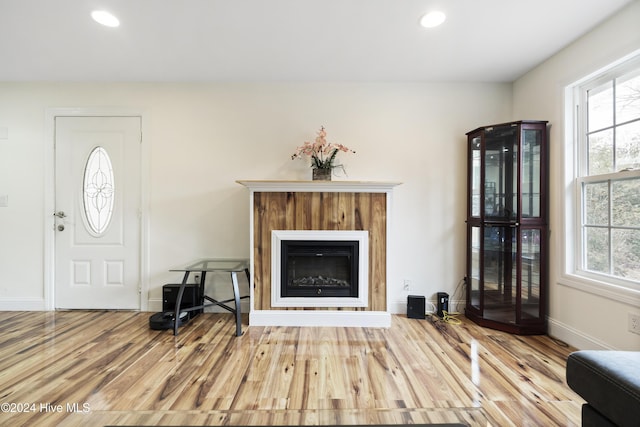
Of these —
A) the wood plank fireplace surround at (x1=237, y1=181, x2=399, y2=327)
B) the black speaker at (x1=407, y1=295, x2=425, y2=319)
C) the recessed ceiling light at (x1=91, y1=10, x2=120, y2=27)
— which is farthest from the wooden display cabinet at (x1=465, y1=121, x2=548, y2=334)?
the recessed ceiling light at (x1=91, y1=10, x2=120, y2=27)

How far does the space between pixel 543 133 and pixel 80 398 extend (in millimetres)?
3980

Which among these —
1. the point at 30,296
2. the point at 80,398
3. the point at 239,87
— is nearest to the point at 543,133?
the point at 239,87

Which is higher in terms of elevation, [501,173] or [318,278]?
[501,173]

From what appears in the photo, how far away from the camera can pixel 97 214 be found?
3010 millimetres

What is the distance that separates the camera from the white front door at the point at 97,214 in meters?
2.98

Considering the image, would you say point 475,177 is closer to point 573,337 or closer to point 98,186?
point 573,337

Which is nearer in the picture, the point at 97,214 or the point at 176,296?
the point at 176,296

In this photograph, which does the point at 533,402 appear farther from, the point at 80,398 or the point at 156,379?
the point at 80,398

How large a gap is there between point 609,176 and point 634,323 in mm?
1041

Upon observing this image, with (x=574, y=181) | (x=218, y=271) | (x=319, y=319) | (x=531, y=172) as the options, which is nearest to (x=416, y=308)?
(x=319, y=319)

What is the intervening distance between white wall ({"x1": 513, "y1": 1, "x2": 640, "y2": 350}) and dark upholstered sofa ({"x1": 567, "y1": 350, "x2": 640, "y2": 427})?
1.07 m

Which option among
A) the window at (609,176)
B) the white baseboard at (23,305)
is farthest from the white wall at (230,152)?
the window at (609,176)

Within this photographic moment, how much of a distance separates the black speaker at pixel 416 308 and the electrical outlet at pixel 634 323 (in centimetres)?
144

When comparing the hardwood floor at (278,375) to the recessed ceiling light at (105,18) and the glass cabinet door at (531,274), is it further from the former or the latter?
the recessed ceiling light at (105,18)
